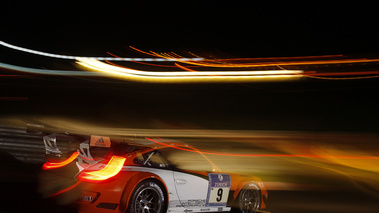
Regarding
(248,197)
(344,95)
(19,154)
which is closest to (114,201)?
(248,197)

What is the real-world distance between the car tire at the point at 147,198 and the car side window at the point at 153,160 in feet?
0.90

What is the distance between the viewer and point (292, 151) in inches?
661

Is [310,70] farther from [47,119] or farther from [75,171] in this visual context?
[75,171]

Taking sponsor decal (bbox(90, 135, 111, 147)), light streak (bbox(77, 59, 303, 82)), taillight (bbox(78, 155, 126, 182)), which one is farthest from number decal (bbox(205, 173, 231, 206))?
light streak (bbox(77, 59, 303, 82))

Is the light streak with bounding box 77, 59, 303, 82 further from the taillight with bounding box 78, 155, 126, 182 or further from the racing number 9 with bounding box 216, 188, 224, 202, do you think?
the taillight with bounding box 78, 155, 126, 182

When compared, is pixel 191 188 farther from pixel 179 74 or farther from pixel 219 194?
pixel 179 74

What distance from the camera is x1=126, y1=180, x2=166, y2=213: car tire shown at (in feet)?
19.6

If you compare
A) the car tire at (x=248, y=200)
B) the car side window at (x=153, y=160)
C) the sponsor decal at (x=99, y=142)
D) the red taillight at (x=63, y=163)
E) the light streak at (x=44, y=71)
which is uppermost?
the light streak at (x=44, y=71)

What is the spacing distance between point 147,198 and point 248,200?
2357 millimetres

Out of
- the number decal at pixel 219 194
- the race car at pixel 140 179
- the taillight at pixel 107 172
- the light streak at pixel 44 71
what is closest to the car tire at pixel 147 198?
the race car at pixel 140 179

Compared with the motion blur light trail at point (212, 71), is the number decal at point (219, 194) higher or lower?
lower

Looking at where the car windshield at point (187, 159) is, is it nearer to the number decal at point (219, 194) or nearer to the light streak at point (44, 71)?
the number decal at point (219, 194)

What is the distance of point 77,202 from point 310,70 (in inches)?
449

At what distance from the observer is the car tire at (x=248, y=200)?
7594 millimetres
